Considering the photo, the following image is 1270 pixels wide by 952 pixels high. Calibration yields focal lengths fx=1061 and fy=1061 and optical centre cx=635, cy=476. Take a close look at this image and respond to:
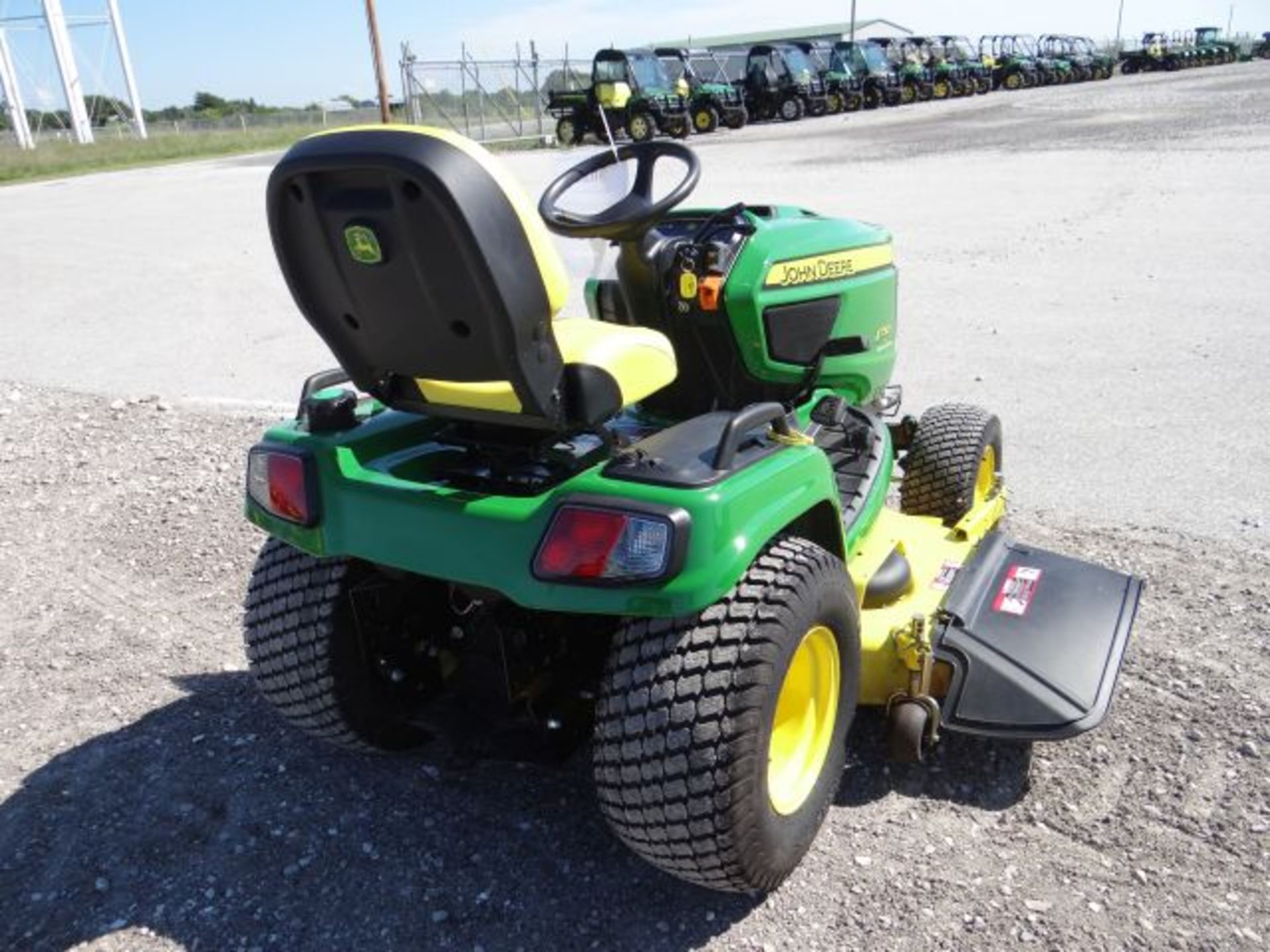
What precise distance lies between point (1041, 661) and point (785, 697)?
681 mm

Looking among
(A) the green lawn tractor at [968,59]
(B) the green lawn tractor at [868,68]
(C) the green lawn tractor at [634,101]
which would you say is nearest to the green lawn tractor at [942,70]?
(A) the green lawn tractor at [968,59]

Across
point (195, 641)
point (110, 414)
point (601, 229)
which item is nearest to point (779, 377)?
point (601, 229)

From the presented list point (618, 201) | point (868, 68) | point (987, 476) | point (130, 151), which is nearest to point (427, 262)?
point (618, 201)

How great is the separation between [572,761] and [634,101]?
20447mm

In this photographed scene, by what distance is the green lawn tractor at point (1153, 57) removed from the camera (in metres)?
39.3

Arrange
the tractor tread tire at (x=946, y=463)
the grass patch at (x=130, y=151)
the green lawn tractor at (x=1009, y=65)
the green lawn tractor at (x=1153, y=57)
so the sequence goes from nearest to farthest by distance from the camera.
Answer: the tractor tread tire at (x=946, y=463)
the grass patch at (x=130, y=151)
the green lawn tractor at (x=1009, y=65)
the green lawn tractor at (x=1153, y=57)

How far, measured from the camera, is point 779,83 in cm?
2477

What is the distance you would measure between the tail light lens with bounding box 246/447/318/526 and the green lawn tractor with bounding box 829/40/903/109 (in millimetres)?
26538

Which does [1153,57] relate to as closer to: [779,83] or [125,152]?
[779,83]

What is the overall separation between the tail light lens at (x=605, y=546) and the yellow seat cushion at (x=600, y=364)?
0.25 metres

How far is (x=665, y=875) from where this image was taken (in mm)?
2170

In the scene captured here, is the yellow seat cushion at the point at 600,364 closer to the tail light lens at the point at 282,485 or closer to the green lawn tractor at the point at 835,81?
the tail light lens at the point at 282,485

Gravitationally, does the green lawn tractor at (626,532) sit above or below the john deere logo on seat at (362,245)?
below

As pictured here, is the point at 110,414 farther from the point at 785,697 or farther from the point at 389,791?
the point at 785,697
